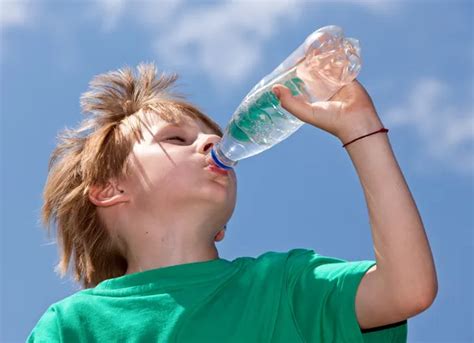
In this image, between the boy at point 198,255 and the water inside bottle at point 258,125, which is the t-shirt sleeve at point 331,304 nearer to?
the boy at point 198,255

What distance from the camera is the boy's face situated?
414cm

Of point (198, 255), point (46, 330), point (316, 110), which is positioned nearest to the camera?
point (316, 110)

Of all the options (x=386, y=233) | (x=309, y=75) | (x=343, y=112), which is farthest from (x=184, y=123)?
(x=386, y=233)

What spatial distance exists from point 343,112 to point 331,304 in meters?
0.81

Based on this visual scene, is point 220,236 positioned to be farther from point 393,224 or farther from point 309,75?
point 393,224

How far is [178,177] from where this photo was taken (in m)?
4.17

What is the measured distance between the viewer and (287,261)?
3.91m

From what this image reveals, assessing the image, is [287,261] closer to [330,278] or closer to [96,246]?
[330,278]

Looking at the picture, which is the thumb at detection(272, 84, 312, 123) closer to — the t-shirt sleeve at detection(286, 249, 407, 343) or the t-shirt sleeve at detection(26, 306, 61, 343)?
the t-shirt sleeve at detection(286, 249, 407, 343)

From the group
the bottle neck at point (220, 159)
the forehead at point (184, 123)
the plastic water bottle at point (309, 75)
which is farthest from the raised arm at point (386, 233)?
the forehead at point (184, 123)

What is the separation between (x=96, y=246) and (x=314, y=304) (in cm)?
143

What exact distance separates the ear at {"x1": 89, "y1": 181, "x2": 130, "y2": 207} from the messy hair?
0.12 feet

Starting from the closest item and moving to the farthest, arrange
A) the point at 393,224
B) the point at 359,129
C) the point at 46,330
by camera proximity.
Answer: the point at 393,224
the point at 359,129
the point at 46,330

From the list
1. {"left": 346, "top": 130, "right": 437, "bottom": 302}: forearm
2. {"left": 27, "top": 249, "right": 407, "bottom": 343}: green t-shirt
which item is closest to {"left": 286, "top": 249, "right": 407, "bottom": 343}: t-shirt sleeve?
{"left": 27, "top": 249, "right": 407, "bottom": 343}: green t-shirt
